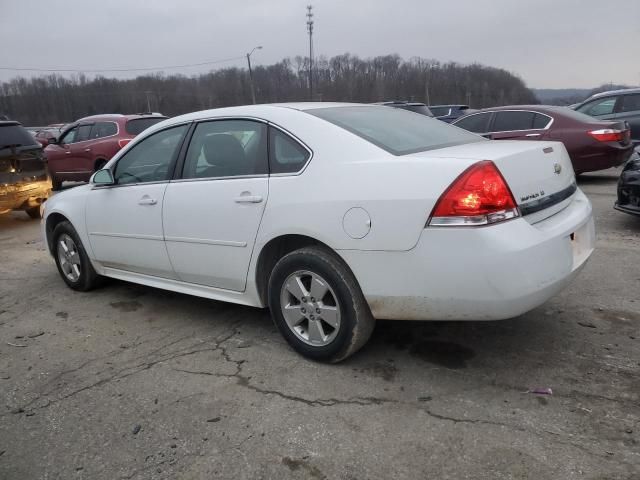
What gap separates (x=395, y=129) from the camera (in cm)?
338

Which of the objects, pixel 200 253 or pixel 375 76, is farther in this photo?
pixel 375 76

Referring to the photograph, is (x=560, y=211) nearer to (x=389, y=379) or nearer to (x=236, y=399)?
(x=389, y=379)

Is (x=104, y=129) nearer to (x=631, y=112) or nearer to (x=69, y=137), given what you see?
(x=69, y=137)

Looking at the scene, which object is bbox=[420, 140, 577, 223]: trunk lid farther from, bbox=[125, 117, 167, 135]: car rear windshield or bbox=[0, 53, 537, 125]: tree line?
bbox=[0, 53, 537, 125]: tree line

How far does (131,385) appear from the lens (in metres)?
3.10

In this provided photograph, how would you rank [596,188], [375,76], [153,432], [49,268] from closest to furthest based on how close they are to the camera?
[153,432] → [49,268] → [596,188] → [375,76]

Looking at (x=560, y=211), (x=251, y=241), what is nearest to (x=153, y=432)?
(x=251, y=241)

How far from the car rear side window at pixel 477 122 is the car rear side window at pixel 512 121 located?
0.17m

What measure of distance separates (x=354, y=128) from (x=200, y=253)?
1.34 metres

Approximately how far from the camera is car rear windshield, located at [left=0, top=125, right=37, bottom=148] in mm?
8302

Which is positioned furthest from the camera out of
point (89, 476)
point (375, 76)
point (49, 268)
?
point (375, 76)

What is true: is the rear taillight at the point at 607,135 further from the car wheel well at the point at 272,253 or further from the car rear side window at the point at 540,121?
the car wheel well at the point at 272,253

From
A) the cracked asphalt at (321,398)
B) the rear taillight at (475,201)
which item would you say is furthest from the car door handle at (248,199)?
the rear taillight at (475,201)

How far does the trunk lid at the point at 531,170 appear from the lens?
269 centimetres
